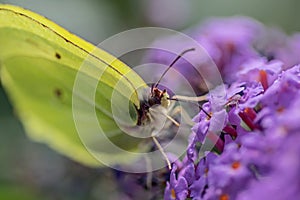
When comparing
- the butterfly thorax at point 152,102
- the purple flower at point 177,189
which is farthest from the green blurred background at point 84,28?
the purple flower at point 177,189

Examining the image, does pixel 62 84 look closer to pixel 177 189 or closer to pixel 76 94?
pixel 76 94

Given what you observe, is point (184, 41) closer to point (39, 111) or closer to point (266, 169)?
point (39, 111)

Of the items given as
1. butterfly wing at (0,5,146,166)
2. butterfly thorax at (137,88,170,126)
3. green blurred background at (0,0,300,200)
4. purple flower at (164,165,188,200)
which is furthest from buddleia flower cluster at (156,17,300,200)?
green blurred background at (0,0,300,200)

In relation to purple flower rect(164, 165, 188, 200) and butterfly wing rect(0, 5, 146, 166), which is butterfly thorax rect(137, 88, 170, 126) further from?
purple flower rect(164, 165, 188, 200)

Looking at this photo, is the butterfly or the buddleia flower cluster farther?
the butterfly

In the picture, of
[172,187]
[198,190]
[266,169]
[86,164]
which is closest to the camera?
[266,169]

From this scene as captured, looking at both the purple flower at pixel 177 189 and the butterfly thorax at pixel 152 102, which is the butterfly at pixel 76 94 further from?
the purple flower at pixel 177 189

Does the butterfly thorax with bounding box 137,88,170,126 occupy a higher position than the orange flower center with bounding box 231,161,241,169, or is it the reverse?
the orange flower center with bounding box 231,161,241,169

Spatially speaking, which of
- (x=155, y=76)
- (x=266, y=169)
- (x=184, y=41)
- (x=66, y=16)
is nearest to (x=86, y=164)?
(x=155, y=76)

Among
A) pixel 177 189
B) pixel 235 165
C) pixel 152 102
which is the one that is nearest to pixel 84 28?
pixel 152 102
